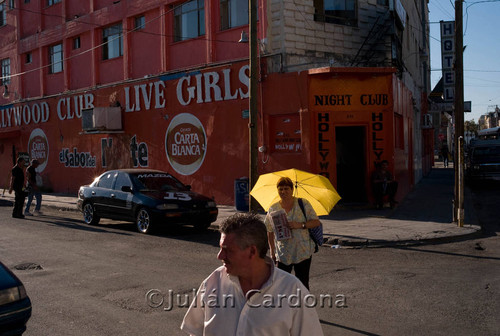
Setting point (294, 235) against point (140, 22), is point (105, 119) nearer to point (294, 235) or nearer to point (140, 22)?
point (140, 22)

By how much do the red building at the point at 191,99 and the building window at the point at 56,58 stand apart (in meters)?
0.13

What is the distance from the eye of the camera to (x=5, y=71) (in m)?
32.2

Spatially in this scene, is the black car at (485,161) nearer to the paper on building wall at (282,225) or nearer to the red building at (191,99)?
the red building at (191,99)

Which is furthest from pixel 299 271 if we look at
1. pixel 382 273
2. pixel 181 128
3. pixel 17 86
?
pixel 17 86

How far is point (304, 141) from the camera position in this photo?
16500 millimetres

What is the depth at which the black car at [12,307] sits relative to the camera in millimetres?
4980

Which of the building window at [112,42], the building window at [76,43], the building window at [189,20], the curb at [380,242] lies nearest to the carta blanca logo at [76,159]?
the building window at [112,42]

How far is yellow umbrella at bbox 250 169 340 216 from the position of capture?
610cm

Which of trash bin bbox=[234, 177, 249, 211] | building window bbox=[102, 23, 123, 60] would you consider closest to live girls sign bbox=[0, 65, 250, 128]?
building window bbox=[102, 23, 123, 60]

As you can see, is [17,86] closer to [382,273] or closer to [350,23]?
[350,23]

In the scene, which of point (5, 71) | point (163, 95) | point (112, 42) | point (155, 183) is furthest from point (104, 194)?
point (5, 71)

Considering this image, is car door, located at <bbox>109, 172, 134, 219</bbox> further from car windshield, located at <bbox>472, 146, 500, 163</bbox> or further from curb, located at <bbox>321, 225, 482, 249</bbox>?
car windshield, located at <bbox>472, 146, 500, 163</bbox>

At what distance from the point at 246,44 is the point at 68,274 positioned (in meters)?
11.5

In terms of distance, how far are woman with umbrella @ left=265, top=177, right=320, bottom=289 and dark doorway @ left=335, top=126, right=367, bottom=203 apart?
38.8ft
